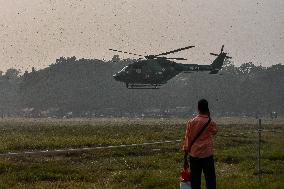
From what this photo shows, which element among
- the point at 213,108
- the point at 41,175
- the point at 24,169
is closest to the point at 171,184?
the point at 41,175


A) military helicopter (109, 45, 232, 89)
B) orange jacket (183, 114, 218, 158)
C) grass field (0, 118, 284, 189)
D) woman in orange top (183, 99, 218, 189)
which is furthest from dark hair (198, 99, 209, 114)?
military helicopter (109, 45, 232, 89)

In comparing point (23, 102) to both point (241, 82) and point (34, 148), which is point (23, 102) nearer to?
point (241, 82)

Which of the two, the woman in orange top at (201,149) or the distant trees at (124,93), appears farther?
the distant trees at (124,93)

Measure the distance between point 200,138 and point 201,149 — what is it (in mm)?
254

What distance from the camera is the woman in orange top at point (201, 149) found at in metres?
11.0

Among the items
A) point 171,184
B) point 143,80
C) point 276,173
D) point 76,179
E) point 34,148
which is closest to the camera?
point 171,184

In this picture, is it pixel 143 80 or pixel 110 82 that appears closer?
pixel 143 80

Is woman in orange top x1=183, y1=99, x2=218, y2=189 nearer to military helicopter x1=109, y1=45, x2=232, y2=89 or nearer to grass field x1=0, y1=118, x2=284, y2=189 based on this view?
grass field x1=0, y1=118, x2=284, y2=189

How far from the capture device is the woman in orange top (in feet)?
36.1

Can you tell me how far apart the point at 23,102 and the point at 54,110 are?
2407 centimetres

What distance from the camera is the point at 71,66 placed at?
18462 cm

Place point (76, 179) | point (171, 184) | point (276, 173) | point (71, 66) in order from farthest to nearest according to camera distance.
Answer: point (71, 66) < point (276, 173) < point (76, 179) < point (171, 184)

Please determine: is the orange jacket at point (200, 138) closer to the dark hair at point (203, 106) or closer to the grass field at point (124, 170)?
the dark hair at point (203, 106)

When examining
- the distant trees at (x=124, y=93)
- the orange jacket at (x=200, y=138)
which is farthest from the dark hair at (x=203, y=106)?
the distant trees at (x=124, y=93)
